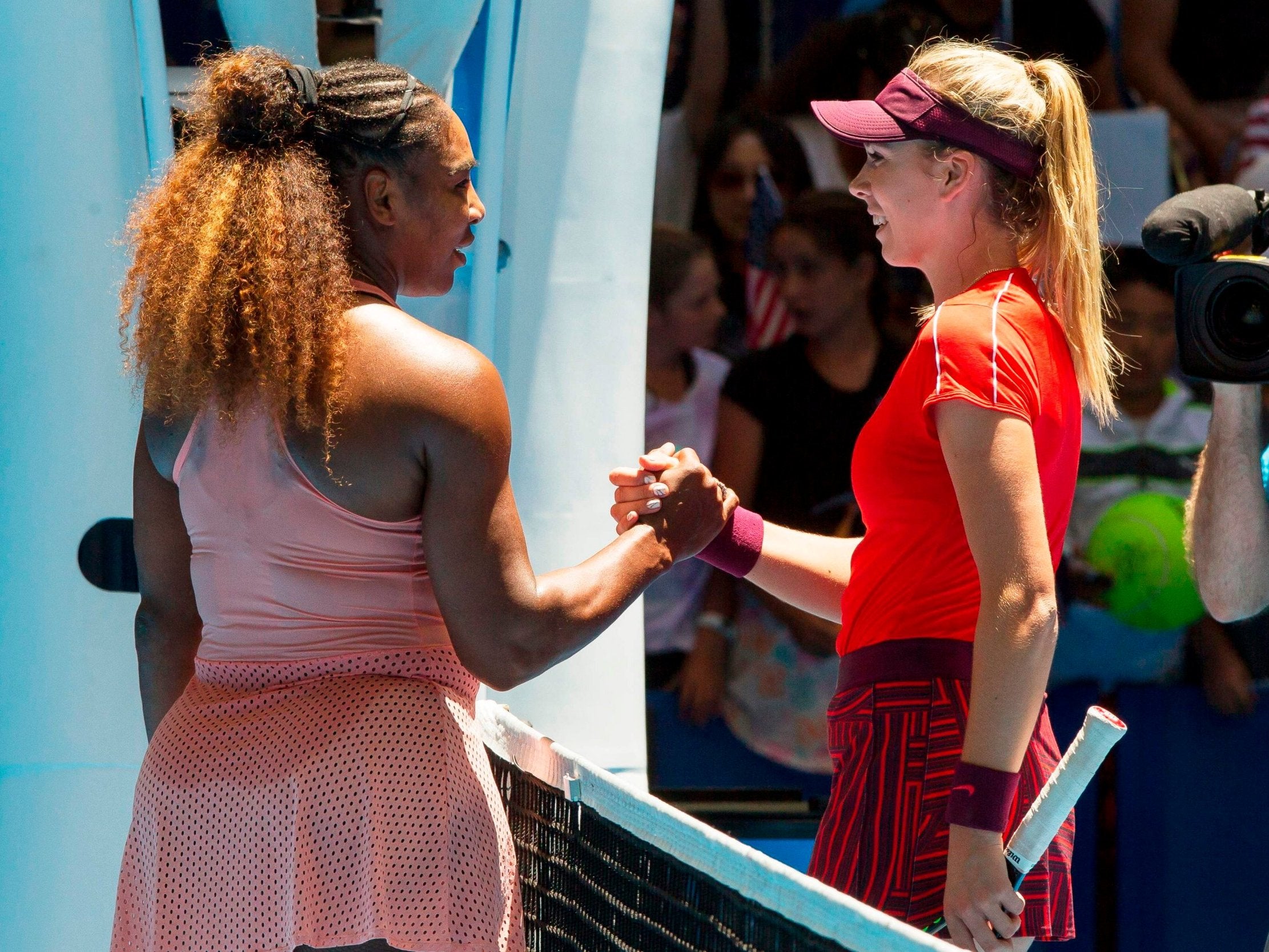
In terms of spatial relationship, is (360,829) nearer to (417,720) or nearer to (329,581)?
(417,720)

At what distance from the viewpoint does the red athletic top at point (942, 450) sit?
6.00 feet

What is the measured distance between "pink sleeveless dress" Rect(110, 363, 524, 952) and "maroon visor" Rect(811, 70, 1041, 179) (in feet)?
2.83

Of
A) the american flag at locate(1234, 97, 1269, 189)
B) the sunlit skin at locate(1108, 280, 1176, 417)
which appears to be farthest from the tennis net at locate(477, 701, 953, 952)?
the american flag at locate(1234, 97, 1269, 189)

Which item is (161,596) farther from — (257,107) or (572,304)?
(572,304)

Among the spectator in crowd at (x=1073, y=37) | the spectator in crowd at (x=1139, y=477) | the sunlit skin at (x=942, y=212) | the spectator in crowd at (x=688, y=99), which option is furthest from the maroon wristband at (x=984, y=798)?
the spectator in crowd at (x=1073, y=37)

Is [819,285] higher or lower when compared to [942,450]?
lower

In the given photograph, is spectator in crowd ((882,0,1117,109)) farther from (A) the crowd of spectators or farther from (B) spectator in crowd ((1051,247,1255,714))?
(B) spectator in crowd ((1051,247,1255,714))

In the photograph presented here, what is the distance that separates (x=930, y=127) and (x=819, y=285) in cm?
203

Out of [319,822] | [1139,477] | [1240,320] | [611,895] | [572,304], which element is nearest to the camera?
[319,822]

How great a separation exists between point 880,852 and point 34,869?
1425 mm

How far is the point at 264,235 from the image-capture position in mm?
1654

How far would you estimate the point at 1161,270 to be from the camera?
4270mm

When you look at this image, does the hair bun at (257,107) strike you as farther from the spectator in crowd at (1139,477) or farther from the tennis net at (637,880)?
the spectator in crowd at (1139,477)

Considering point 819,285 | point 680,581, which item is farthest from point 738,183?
point 680,581
